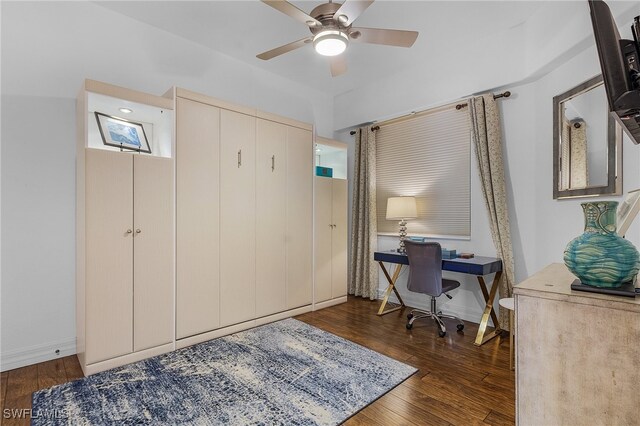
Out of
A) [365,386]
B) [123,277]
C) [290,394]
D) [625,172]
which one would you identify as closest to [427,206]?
[625,172]

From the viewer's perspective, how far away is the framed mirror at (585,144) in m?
2.20

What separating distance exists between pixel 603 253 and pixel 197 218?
9.18ft

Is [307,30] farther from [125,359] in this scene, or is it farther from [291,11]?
[125,359]

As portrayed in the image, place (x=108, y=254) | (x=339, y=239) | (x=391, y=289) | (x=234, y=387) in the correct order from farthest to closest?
(x=339, y=239)
(x=391, y=289)
(x=108, y=254)
(x=234, y=387)

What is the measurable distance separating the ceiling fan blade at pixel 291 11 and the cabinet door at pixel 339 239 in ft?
7.33

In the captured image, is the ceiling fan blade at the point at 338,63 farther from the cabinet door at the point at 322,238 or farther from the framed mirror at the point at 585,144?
the framed mirror at the point at 585,144

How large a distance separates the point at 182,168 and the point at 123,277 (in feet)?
3.37

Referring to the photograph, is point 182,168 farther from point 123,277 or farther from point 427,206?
point 427,206

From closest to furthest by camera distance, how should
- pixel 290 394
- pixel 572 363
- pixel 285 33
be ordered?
1. pixel 572 363
2. pixel 290 394
3. pixel 285 33

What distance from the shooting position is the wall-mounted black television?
42.5 inches

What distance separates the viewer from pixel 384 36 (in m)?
2.31

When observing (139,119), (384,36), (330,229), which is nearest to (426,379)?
(330,229)

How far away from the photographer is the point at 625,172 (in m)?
2.12

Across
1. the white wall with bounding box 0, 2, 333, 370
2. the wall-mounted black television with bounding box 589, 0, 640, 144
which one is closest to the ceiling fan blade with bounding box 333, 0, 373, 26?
the wall-mounted black television with bounding box 589, 0, 640, 144
